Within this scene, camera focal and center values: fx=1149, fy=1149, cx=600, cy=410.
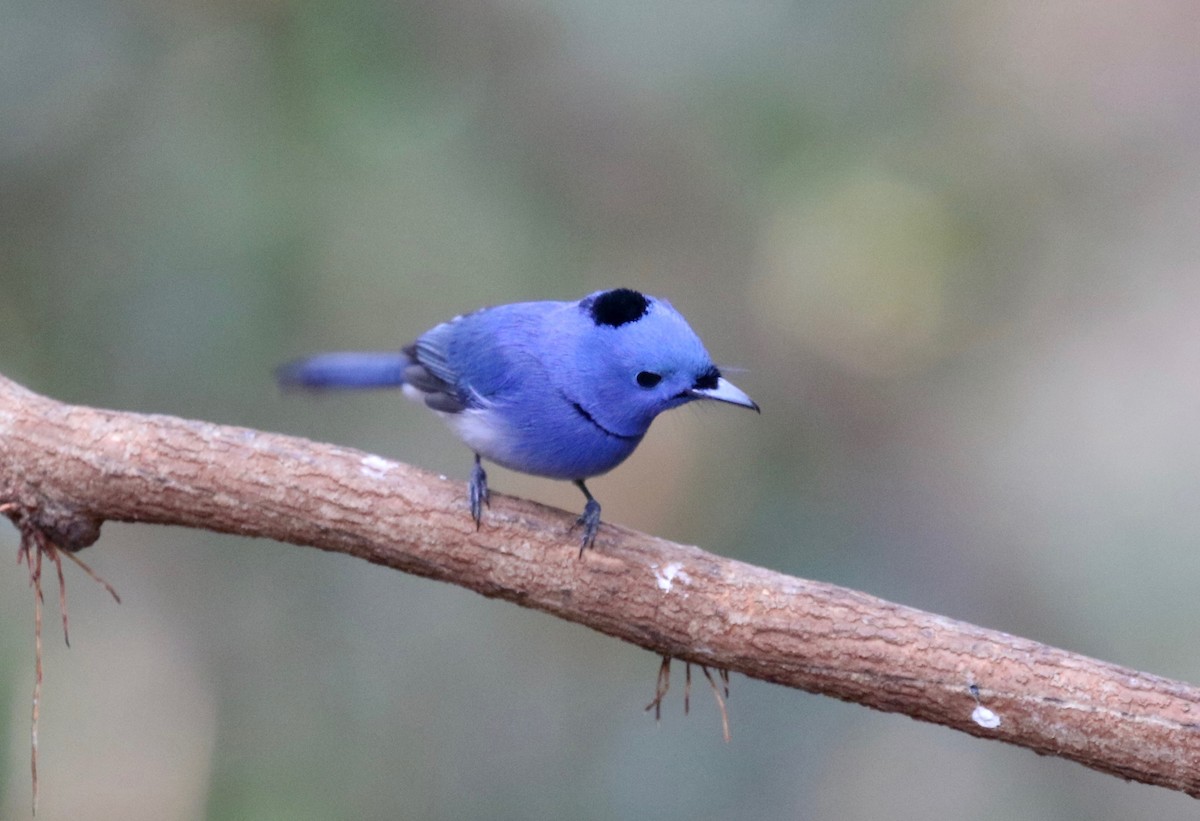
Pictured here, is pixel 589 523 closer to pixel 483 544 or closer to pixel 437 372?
pixel 483 544

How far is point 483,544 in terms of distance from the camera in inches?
114

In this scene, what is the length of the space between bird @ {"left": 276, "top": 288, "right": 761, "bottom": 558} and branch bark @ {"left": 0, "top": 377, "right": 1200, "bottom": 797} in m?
0.11

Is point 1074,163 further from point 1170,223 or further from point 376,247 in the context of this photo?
point 376,247

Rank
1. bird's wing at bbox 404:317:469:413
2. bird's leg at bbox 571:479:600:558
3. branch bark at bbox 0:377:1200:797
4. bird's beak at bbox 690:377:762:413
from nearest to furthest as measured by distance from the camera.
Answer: branch bark at bbox 0:377:1200:797
bird's leg at bbox 571:479:600:558
bird's beak at bbox 690:377:762:413
bird's wing at bbox 404:317:469:413

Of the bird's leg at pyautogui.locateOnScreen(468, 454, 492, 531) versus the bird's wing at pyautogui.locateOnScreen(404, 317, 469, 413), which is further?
the bird's wing at pyautogui.locateOnScreen(404, 317, 469, 413)

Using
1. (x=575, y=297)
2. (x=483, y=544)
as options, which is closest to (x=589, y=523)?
(x=483, y=544)

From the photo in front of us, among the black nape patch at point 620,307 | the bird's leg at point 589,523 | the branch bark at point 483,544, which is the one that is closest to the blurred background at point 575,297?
the black nape patch at point 620,307

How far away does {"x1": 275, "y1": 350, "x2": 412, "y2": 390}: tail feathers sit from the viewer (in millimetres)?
4008

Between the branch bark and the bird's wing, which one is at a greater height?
the bird's wing

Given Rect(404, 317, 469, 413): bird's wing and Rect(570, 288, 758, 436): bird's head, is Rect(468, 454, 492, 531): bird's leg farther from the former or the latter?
Rect(404, 317, 469, 413): bird's wing

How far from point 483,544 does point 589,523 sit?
29 cm

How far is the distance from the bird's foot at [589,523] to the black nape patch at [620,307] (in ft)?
1.82

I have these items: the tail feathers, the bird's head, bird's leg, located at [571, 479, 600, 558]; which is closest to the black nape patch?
the bird's head

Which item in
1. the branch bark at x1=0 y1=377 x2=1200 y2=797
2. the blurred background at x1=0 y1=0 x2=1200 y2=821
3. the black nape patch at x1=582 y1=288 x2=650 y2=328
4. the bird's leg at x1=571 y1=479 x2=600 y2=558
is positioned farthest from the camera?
the blurred background at x1=0 y1=0 x2=1200 y2=821
